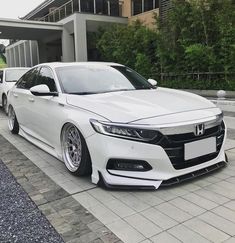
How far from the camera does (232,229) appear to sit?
2.54 metres

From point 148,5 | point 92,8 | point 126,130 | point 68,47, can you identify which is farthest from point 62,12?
point 126,130

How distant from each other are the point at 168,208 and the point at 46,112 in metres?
2.21

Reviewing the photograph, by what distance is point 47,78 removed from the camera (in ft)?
15.5

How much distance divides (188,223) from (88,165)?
135 cm

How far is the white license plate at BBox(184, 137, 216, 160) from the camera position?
325 cm

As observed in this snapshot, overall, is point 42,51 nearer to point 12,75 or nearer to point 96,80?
point 12,75

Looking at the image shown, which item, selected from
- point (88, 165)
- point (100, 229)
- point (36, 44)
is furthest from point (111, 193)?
point (36, 44)

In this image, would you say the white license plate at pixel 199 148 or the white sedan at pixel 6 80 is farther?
the white sedan at pixel 6 80

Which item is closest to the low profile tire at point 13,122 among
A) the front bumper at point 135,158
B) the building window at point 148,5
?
the front bumper at point 135,158

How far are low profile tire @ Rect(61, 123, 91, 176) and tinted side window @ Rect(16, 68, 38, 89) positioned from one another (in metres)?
1.65

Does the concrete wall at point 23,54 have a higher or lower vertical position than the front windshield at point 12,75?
higher

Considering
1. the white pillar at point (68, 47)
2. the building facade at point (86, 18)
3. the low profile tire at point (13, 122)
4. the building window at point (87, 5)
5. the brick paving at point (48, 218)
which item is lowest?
the brick paving at point (48, 218)

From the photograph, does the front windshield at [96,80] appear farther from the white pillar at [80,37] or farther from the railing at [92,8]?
the railing at [92,8]

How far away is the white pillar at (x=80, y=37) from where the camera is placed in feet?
61.6
